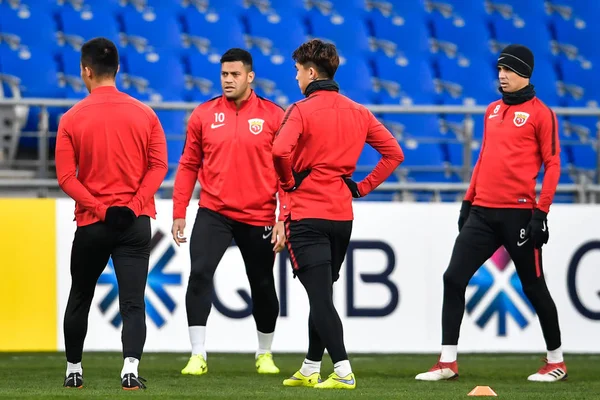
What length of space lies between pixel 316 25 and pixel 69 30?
311 cm

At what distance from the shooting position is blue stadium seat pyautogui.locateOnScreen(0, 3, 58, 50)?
40.6 ft

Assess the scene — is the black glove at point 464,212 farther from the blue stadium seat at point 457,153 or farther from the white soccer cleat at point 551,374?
the blue stadium seat at point 457,153

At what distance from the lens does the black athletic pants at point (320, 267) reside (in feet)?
17.4

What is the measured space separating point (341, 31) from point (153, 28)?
2376mm

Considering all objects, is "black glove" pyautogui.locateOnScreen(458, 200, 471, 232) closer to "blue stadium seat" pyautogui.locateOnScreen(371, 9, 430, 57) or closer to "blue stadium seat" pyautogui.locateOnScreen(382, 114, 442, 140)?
"blue stadium seat" pyautogui.locateOnScreen(382, 114, 442, 140)

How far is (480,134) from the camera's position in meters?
12.9

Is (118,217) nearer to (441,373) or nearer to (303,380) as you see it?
(303,380)

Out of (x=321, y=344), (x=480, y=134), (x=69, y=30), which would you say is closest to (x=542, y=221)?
(x=321, y=344)

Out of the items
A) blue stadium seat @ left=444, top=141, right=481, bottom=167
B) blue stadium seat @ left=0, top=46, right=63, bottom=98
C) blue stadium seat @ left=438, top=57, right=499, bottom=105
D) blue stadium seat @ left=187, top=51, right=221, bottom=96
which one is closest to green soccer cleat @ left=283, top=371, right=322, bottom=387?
blue stadium seat @ left=0, top=46, right=63, bottom=98

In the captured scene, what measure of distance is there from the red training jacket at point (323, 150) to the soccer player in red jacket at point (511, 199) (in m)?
1.11

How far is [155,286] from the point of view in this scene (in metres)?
8.20

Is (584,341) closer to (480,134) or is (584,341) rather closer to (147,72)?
(480,134)

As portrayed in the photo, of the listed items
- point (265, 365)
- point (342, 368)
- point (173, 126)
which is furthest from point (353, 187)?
point (173, 126)

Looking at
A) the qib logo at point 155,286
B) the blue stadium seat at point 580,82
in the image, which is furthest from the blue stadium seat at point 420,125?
the qib logo at point 155,286
